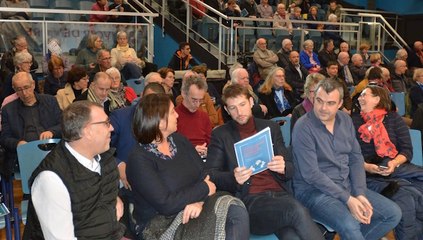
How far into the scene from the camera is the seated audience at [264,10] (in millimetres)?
11578

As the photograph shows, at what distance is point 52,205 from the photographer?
7.12 ft

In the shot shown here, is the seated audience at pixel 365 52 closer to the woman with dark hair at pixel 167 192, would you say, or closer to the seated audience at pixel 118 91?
the seated audience at pixel 118 91

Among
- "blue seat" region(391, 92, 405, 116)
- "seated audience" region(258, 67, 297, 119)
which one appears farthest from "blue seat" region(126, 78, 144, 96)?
"blue seat" region(391, 92, 405, 116)

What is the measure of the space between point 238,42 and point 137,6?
6.47ft

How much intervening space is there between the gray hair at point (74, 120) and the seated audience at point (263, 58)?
227 inches

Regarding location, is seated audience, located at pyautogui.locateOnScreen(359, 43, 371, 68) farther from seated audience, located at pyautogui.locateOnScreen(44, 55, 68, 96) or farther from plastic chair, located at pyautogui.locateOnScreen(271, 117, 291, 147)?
plastic chair, located at pyautogui.locateOnScreen(271, 117, 291, 147)

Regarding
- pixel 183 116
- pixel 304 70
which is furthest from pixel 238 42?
pixel 183 116

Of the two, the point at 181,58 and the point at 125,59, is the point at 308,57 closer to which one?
the point at 181,58

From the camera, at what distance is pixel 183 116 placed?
4289 millimetres

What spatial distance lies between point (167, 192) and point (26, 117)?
2.04 meters

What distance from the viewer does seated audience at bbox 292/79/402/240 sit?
3.23 metres

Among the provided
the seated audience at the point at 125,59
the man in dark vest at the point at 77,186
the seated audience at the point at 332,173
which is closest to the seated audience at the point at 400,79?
the seated audience at the point at 125,59

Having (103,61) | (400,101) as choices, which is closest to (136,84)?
(103,61)

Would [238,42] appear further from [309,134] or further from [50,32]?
[309,134]
